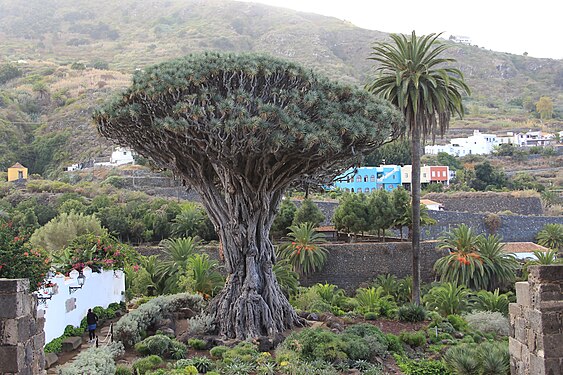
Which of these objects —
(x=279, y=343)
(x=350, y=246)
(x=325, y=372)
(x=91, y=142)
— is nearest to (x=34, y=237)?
(x=350, y=246)

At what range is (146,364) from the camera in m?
11.4

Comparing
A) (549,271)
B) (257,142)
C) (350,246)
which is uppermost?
(257,142)

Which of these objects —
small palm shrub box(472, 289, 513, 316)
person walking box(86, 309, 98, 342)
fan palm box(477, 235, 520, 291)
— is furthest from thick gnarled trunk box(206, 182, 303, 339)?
fan palm box(477, 235, 520, 291)

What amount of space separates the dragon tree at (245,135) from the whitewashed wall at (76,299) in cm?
342

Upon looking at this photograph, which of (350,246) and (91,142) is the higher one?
(91,142)

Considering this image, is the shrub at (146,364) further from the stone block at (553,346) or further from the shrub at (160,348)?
the stone block at (553,346)

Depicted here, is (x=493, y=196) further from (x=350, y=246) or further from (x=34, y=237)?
(x=34, y=237)

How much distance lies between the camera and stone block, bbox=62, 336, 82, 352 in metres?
13.0

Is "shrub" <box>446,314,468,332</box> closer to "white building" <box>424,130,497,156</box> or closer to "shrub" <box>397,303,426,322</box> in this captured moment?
"shrub" <box>397,303,426,322</box>

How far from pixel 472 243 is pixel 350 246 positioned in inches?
249

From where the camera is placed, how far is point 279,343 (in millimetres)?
13125

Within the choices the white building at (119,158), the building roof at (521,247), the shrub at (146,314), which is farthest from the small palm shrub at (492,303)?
the white building at (119,158)

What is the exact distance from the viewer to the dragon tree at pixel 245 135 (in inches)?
505

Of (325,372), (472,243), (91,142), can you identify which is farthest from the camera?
(91,142)
